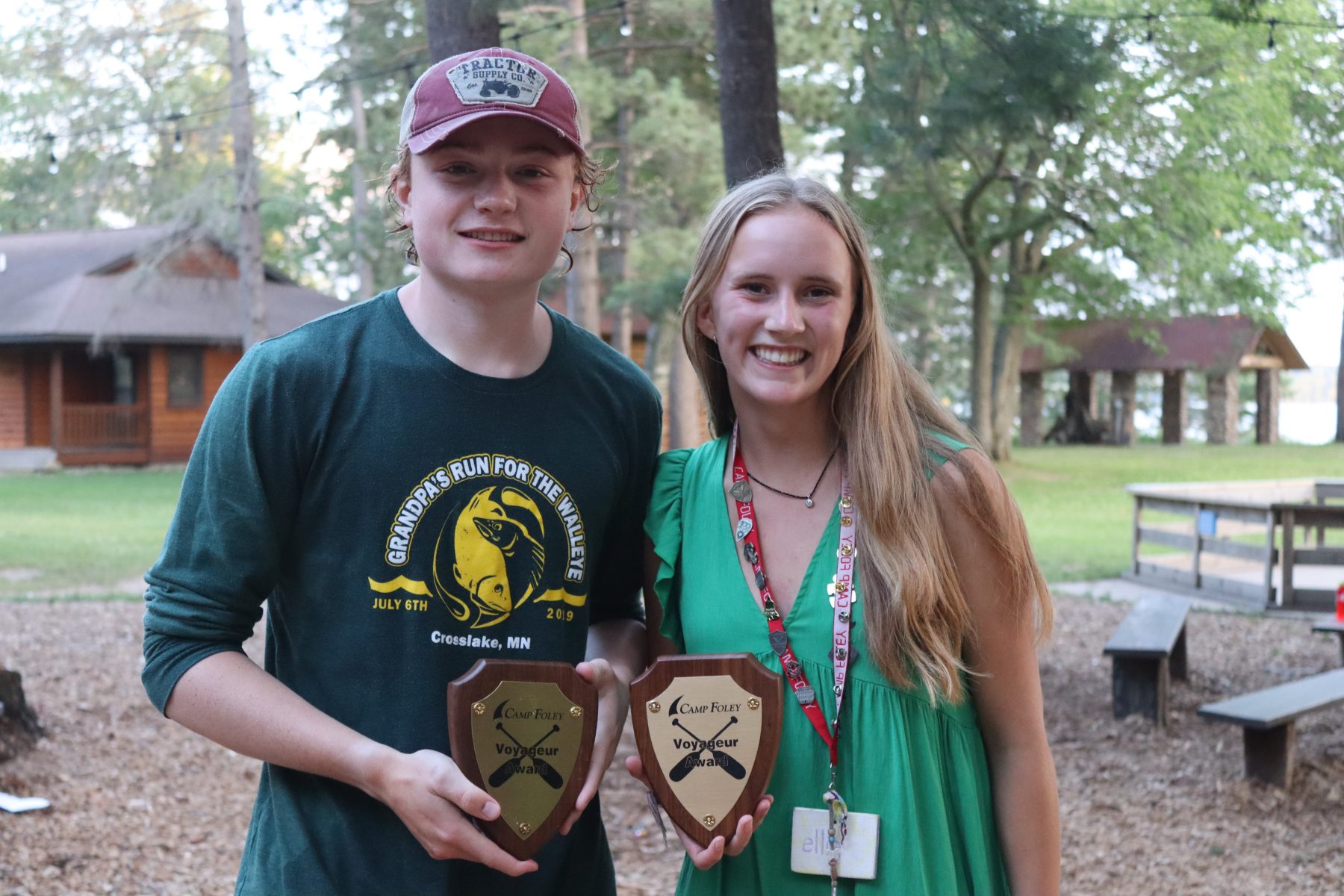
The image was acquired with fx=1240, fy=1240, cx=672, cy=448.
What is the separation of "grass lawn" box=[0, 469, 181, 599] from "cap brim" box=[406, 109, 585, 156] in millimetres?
6242

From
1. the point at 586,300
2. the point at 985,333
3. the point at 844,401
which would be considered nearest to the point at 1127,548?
the point at 586,300

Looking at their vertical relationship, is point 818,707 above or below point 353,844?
above

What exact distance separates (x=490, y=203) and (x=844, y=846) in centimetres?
118

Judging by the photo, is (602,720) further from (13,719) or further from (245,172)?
(245,172)

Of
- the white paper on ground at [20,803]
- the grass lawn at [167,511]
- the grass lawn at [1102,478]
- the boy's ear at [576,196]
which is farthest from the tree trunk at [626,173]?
the boy's ear at [576,196]

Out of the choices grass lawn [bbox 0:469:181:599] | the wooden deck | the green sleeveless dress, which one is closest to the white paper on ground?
grass lawn [bbox 0:469:181:599]

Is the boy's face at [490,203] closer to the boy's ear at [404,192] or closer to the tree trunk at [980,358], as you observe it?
the boy's ear at [404,192]

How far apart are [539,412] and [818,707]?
68 cm

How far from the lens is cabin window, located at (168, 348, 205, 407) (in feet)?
90.8

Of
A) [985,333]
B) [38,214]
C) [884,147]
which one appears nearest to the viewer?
[884,147]

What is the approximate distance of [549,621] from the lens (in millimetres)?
2057

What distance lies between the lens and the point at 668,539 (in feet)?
7.30

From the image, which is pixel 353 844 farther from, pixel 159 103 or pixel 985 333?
pixel 985 333

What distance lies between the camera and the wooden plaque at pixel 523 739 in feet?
6.17
